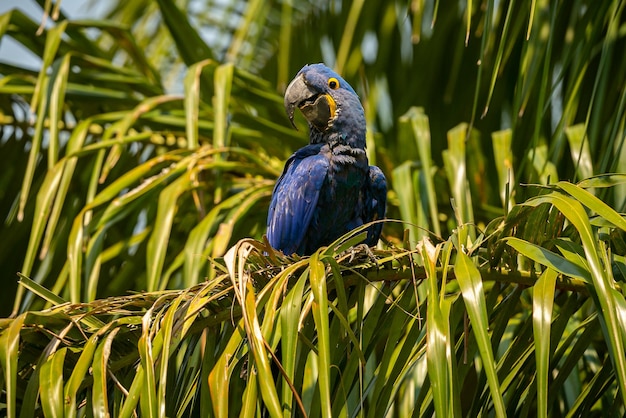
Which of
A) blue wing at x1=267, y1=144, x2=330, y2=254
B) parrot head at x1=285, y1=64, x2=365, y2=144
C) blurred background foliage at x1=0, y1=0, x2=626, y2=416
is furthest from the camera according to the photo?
parrot head at x1=285, y1=64, x2=365, y2=144

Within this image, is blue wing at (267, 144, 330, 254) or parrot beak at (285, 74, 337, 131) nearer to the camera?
blue wing at (267, 144, 330, 254)

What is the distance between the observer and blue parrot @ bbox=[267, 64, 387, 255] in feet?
9.37

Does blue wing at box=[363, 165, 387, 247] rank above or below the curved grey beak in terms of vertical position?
below

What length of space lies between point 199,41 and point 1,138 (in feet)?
3.13

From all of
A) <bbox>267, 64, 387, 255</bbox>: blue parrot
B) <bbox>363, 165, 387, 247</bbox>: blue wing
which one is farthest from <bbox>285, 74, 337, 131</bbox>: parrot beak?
<bbox>363, 165, 387, 247</bbox>: blue wing

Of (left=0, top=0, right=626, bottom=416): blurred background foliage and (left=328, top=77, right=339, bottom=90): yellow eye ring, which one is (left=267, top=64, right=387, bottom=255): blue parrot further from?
(left=0, top=0, right=626, bottom=416): blurred background foliage

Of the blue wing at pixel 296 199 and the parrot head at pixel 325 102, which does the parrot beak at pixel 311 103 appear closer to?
the parrot head at pixel 325 102

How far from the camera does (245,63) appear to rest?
4613 millimetres

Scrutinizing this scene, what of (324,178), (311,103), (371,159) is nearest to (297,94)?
(311,103)

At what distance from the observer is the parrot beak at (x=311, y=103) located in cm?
297

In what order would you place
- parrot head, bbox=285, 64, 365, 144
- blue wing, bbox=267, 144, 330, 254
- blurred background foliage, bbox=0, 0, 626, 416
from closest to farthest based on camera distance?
1. blurred background foliage, bbox=0, 0, 626, 416
2. blue wing, bbox=267, 144, 330, 254
3. parrot head, bbox=285, 64, 365, 144

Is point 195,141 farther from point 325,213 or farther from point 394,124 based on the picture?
point 394,124

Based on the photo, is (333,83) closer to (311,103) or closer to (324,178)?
(311,103)

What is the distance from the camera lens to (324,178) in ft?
9.37
